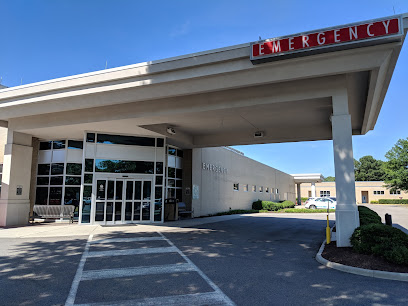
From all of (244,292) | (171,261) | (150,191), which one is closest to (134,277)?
(171,261)

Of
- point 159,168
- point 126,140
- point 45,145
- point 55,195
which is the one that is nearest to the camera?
point 126,140

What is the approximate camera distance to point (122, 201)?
656 inches

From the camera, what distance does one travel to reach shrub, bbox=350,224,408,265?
22.7ft

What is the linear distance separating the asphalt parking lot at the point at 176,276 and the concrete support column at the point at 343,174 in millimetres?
1247

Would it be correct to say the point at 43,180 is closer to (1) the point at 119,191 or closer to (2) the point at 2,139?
(2) the point at 2,139

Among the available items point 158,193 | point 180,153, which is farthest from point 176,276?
point 180,153

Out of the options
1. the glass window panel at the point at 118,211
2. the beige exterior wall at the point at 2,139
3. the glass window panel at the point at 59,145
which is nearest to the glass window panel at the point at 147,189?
the glass window panel at the point at 118,211

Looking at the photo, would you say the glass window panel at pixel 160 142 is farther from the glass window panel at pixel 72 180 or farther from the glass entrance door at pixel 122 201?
the glass window panel at pixel 72 180

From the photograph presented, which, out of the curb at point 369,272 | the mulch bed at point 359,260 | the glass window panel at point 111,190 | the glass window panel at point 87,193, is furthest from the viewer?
the glass window panel at point 111,190

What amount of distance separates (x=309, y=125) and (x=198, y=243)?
30.8 ft

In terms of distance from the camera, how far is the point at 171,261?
7883 mm

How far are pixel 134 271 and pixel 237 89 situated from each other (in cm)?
727

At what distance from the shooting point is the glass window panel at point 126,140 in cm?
1669

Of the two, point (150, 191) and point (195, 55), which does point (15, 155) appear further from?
point (195, 55)
